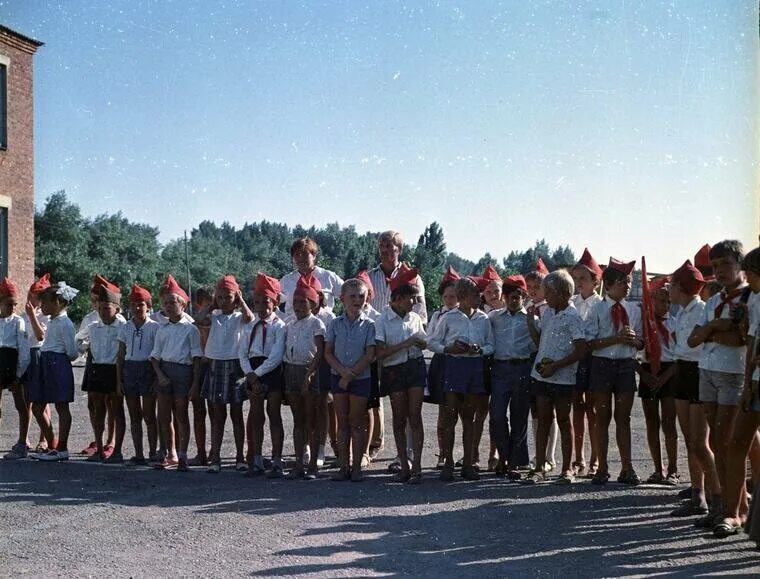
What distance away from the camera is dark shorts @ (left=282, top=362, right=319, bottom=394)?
8312 mm

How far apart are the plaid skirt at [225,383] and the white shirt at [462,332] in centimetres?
183

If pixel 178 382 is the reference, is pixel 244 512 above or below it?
below

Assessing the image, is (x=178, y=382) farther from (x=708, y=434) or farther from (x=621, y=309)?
(x=708, y=434)

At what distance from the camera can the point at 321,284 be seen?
9.27m

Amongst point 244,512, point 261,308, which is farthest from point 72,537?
point 261,308

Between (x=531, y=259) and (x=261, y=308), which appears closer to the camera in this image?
(x=261, y=308)

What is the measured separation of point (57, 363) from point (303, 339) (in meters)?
2.93

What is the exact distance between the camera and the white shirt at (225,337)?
28.5 feet

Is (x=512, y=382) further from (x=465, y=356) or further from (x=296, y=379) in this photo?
(x=296, y=379)

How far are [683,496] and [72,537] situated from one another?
439 cm

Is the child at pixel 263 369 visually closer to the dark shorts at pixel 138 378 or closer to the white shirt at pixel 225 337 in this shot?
the white shirt at pixel 225 337

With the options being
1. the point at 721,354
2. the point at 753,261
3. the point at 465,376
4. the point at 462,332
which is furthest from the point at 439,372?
the point at 753,261

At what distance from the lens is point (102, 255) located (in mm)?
72812

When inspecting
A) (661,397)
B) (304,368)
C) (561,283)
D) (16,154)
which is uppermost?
(16,154)
